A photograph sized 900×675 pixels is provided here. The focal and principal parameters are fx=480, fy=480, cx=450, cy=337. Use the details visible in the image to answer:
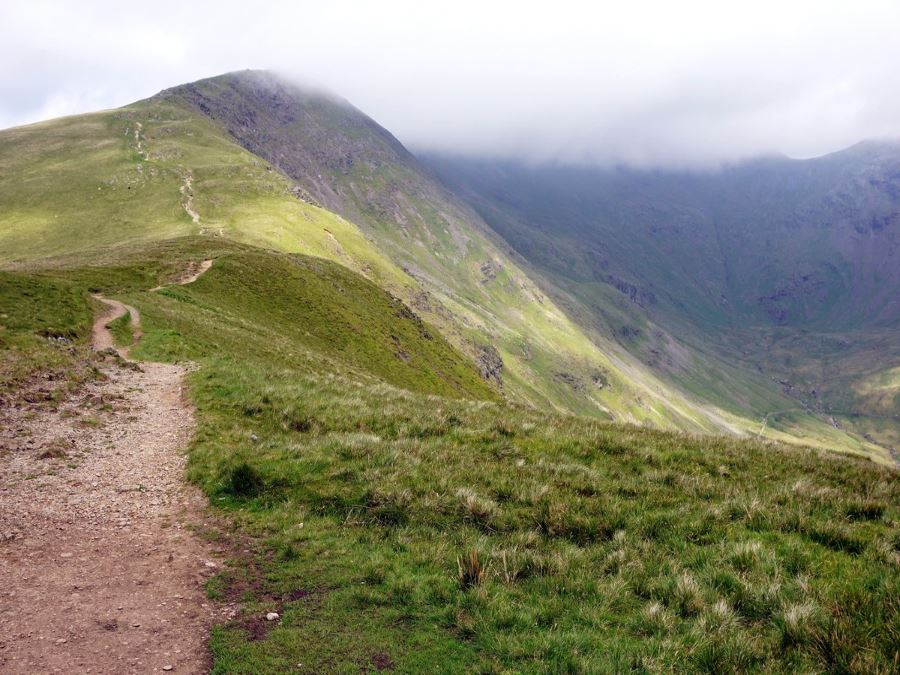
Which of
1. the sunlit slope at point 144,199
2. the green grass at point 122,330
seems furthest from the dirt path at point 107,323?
the sunlit slope at point 144,199

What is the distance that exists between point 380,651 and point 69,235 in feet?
409

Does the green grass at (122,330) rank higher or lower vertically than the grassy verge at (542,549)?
higher

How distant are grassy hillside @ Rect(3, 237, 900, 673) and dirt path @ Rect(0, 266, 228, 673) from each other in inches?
26.4

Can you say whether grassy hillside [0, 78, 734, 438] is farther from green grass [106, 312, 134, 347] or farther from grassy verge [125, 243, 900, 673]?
grassy verge [125, 243, 900, 673]

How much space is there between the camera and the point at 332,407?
19156 mm

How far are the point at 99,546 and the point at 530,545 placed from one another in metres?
9.13

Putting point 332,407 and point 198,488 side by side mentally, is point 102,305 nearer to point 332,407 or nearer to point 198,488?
point 332,407

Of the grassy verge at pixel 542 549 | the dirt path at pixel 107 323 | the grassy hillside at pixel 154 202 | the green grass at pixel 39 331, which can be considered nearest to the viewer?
the grassy verge at pixel 542 549

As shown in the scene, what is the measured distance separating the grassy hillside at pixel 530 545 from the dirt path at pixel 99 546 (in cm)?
Result: 67

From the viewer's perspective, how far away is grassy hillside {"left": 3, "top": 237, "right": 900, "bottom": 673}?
6.73 metres

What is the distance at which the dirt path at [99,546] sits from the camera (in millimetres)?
7312

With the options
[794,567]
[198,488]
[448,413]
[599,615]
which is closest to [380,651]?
[599,615]

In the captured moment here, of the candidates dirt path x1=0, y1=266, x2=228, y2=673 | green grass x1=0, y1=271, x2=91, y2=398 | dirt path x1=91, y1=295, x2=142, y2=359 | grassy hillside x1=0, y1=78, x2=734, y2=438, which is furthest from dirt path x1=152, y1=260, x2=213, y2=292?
dirt path x1=0, y1=266, x2=228, y2=673

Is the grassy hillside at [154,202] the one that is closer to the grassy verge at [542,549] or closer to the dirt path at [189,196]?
the dirt path at [189,196]
